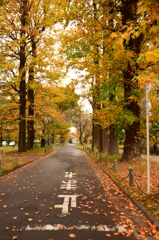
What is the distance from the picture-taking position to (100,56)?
15.7 meters

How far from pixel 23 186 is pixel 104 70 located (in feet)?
25.2

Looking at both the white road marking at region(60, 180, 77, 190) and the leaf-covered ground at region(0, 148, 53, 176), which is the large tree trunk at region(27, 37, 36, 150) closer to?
the leaf-covered ground at region(0, 148, 53, 176)

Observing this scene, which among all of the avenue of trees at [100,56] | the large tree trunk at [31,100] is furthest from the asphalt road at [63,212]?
the large tree trunk at [31,100]

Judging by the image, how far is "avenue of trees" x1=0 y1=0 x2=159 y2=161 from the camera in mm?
9093

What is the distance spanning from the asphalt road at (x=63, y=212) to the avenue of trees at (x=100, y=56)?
3.14 m

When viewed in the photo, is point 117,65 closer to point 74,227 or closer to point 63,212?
point 63,212

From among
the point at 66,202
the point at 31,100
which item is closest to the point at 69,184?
the point at 66,202

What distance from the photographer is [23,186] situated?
373 inches

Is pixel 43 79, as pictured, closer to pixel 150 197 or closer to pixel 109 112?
pixel 109 112

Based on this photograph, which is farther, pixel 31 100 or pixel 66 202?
pixel 31 100

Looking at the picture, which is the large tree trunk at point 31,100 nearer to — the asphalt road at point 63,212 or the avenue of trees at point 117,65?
the avenue of trees at point 117,65

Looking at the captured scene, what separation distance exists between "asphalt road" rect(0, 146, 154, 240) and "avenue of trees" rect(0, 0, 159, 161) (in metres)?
3.14

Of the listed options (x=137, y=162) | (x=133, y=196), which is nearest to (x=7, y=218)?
(x=133, y=196)

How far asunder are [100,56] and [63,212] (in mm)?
11770
